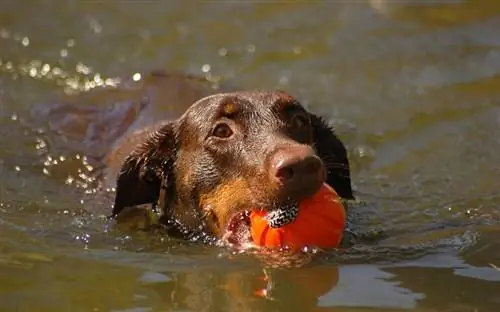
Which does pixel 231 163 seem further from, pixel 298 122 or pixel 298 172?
pixel 298 172

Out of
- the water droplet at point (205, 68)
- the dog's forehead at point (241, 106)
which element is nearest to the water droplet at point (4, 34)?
the water droplet at point (205, 68)

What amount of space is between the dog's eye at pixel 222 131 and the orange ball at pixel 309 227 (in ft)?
2.26

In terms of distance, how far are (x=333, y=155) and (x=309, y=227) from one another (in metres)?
1.44

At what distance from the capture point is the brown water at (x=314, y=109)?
15.2ft

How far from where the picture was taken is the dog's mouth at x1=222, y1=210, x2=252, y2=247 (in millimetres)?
5496

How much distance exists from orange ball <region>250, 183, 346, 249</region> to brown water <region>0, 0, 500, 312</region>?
6.3 inches

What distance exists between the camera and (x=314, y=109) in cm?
954

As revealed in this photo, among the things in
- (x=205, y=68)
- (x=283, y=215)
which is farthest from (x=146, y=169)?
(x=205, y=68)

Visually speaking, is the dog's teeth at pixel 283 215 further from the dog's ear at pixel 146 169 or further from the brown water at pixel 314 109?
the dog's ear at pixel 146 169

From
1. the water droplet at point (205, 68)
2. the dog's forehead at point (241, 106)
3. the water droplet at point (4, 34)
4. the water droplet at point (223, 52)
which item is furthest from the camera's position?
the water droplet at point (4, 34)

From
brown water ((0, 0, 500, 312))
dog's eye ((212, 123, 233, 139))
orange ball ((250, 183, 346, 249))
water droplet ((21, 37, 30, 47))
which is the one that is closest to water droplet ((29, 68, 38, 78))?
brown water ((0, 0, 500, 312))

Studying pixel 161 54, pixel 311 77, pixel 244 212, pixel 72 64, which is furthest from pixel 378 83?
pixel 244 212

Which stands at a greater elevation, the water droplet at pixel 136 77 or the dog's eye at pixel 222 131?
the water droplet at pixel 136 77

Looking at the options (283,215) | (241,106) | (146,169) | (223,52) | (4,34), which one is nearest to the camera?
(283,215)
